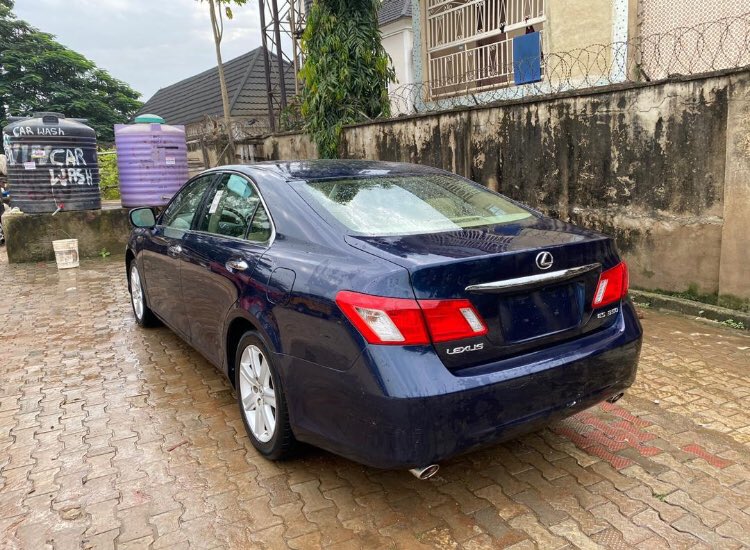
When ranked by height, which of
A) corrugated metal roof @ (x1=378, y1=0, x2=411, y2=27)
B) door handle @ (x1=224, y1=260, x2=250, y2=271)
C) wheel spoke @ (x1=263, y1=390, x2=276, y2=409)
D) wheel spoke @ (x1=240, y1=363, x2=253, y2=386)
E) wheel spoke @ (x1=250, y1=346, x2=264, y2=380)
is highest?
corrugated metal roof @ (x1=378, y1=0, x2=411, y2=27)

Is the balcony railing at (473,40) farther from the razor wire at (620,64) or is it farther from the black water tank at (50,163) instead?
the black water tank at (50,163)

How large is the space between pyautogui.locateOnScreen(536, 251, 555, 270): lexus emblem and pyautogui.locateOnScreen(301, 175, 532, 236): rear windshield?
0.50 m

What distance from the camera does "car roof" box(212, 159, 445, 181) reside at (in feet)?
11.0

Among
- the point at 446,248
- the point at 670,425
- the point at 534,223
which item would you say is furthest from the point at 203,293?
the point at 670,425

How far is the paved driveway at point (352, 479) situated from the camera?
244cm

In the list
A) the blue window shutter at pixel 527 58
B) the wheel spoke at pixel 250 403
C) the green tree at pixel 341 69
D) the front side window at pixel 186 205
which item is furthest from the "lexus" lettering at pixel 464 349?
the green tree at pixel 341 69

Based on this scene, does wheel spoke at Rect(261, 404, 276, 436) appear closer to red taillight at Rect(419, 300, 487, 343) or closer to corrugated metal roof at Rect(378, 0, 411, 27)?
red taillight at Rect(419, 300, 487, 343)

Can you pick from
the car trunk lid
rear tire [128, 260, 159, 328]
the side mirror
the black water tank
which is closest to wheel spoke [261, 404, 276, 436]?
the car trunk lid

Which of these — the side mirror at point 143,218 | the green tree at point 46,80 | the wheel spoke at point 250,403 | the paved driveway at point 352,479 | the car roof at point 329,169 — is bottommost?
the paved driveway at point 352,479

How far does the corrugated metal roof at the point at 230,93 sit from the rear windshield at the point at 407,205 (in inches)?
654

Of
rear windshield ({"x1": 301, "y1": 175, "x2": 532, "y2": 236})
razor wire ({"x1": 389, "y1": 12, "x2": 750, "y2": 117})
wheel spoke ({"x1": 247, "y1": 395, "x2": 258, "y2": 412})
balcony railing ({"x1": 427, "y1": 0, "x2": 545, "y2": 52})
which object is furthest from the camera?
balcony railing ({"x1": 427, "y1": 0, "x2": 545, "y2": 52})

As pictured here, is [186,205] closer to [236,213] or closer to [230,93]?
[236,213]

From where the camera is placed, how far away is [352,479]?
2867 mm

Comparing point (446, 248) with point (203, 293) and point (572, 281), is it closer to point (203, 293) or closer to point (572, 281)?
point (572, 281)
